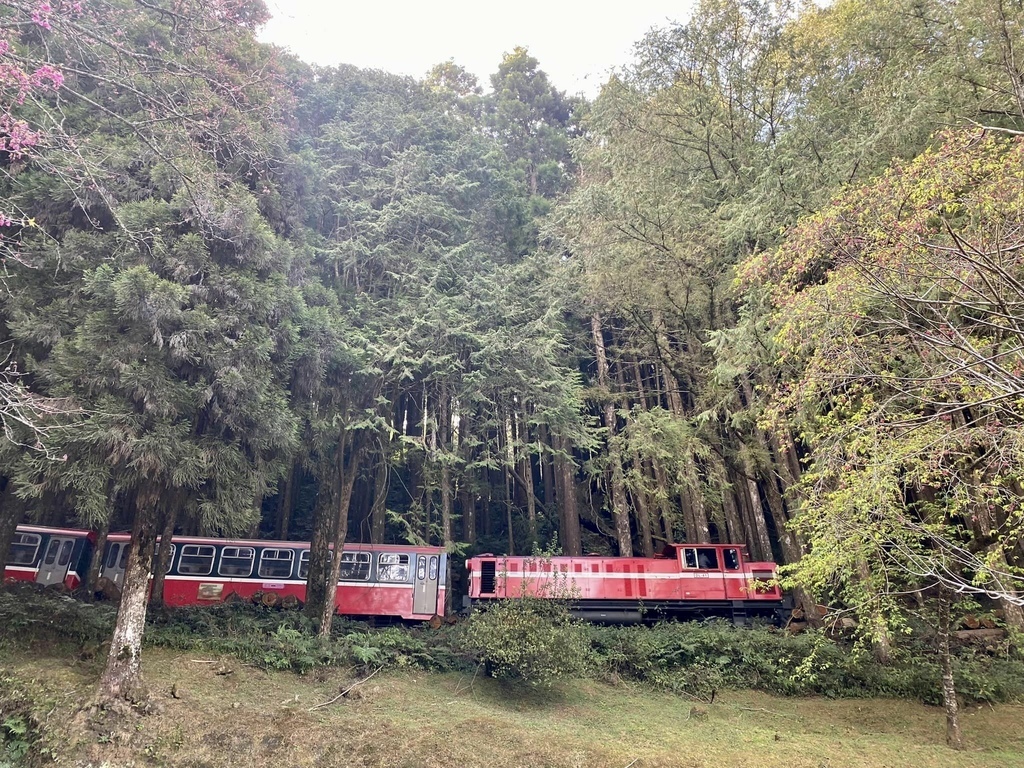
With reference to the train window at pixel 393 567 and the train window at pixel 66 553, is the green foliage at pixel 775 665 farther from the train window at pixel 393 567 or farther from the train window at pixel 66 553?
the train window at pixel 66 553

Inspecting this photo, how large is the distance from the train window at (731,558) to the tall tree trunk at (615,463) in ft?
8.10

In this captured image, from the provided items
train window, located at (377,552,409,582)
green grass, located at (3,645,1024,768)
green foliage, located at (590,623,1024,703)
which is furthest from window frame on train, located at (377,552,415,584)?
green foliage, located at (590,623,1024,703)

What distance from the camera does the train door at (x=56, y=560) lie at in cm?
1298

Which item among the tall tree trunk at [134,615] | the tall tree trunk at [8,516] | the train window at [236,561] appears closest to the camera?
the tall tree trunk at [134,615]

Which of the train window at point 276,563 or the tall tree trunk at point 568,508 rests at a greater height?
the tall tree trunk at point 568,508

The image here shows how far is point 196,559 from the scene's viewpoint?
13.1m

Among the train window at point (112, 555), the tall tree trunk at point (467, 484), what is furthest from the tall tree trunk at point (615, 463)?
the train window at point (112, 555)

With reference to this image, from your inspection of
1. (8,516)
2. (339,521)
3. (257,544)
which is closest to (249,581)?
(257,544)

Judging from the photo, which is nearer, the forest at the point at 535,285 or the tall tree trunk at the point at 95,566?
the forest at the point at 535,285

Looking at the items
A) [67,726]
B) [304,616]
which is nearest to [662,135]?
[304,616]

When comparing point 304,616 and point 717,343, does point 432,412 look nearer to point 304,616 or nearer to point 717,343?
point 304,616

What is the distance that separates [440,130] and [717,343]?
11.1m

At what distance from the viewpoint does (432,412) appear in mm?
13031

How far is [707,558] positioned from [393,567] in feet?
24.5
